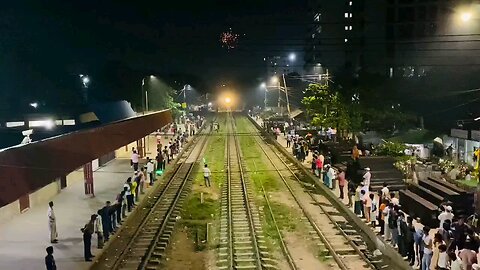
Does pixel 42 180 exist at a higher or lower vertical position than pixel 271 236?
higher

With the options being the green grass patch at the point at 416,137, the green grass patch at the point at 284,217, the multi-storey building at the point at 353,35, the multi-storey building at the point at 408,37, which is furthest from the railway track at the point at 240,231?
the multi-storey building at the point at 353,35

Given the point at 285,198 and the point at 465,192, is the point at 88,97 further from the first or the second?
the point at 465,192

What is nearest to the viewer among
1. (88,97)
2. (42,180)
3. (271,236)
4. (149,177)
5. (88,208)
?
(42,180)

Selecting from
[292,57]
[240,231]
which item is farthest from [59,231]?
[292,57]

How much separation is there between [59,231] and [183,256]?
161 inches

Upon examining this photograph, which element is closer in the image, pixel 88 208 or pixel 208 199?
pixel 88 208

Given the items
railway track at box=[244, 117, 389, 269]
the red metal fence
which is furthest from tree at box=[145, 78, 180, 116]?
the red metal fence

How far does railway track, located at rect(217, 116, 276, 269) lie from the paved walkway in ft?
12.9

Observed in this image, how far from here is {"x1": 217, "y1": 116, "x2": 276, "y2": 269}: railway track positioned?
13.9 m

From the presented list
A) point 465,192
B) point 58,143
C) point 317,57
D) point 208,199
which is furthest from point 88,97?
point 317,57

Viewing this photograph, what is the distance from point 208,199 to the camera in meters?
22.9

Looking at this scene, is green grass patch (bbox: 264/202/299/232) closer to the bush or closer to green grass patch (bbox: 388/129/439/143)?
the bush

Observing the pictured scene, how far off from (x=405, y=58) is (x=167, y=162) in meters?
32.8

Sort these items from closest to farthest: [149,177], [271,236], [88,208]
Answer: [271,236] < [88,208] < [149,177]
